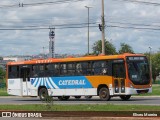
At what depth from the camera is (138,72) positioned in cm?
3095

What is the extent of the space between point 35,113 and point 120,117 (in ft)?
11.5

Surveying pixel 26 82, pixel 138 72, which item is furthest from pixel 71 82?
pixel 138 72

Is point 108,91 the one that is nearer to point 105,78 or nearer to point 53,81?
point 105,78

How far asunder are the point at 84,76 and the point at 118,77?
2.82m

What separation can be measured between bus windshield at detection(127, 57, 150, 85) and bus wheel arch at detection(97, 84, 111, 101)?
1.91 m

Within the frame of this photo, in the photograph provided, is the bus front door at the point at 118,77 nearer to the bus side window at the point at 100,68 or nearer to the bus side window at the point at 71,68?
the bus side window at the point at 100,68

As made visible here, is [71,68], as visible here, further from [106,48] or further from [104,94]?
[106,48]

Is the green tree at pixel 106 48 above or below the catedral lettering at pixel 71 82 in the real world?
above

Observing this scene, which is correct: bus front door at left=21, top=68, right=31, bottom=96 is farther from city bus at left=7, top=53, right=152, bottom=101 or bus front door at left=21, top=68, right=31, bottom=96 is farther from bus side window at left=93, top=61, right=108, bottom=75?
bus side window at left=93, top=61, right=108, bottom=75

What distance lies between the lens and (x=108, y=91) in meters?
31.0

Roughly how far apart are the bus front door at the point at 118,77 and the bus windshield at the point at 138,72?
18.3 inches

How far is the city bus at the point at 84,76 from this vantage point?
30672 millimetres

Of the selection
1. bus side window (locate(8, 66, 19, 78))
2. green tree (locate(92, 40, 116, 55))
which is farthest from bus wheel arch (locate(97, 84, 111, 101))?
green tree (locate(92, 40, 116, 55))

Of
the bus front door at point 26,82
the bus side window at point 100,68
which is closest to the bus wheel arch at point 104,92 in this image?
the bus side window at point 100,68
